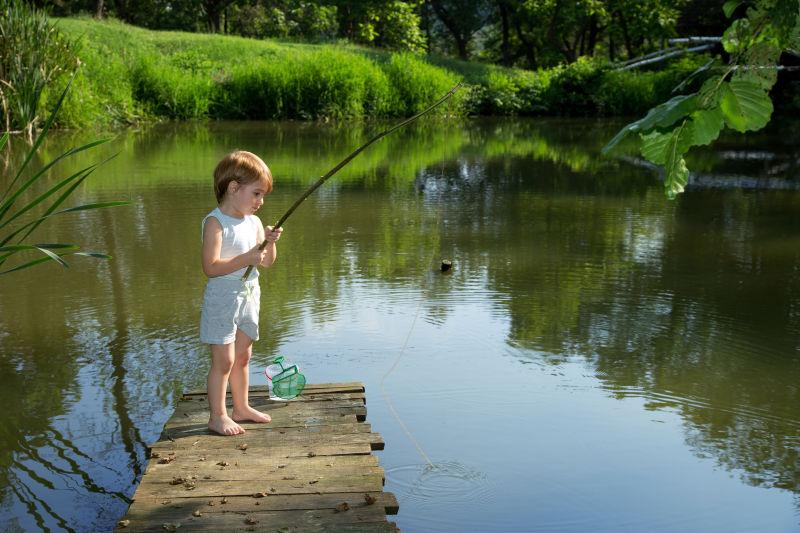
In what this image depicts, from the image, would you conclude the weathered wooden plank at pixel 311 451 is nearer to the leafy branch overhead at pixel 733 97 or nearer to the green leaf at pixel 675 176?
the green leaf at pixel 675 176

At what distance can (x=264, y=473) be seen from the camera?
349 centimetres

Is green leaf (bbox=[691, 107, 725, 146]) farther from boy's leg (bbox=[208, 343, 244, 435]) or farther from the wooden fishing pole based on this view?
boy's leg (bbox=[208, 343, 244, 435])

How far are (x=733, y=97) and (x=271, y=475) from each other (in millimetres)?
2099

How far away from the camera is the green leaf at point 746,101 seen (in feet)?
6.63

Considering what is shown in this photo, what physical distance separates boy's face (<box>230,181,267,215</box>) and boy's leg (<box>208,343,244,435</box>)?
1.77 ft

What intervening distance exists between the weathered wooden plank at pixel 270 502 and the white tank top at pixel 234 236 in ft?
3.28

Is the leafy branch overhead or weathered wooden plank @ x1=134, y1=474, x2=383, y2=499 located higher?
the leafy branch overhead

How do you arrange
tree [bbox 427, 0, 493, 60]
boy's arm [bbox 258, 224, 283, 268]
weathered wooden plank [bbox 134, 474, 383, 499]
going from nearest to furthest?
weathered wooden plank [bbox 134, 474, 383, 499] < boy's arm [bbox 258, 224, 283, 268] < tree [bbox 427, 0, 493, 60]

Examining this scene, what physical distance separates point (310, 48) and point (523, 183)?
59.3 ft

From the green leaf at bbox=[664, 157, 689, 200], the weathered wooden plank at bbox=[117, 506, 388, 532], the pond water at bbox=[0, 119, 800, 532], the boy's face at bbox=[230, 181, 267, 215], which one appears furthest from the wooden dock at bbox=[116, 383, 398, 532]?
the green leaf at bbox=[664, 157, 689, 200]

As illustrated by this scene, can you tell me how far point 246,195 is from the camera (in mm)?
3922

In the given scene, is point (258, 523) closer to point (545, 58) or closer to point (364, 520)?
point (364, 520)

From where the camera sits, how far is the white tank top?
3916 millimetres

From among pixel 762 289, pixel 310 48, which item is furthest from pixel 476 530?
pixel 310 48
